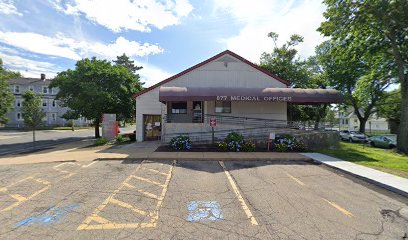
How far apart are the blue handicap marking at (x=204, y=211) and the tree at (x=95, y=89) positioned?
1986 cm

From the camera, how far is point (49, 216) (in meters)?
4.82

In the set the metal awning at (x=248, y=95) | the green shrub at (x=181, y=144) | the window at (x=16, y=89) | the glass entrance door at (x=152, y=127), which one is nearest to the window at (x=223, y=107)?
the metal awning at (x=248, y=95)

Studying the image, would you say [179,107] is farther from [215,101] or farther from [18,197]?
[18,197]

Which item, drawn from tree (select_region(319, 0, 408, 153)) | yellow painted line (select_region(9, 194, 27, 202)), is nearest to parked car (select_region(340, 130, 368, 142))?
tree (select_region(319, 0, 408, 153))

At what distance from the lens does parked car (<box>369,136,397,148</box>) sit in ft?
70.8

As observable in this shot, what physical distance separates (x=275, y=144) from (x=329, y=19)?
35.2ft

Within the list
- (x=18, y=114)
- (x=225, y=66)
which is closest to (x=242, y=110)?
(x=225, y=66)

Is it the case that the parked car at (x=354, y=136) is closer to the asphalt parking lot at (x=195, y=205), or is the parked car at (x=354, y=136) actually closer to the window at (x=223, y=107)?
the window at (x=223, y=107)

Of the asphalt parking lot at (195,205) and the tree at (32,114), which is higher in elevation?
the tree at (32,114)

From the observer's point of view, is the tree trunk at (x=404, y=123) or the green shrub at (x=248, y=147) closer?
the green shrub at (x=248, y=147)

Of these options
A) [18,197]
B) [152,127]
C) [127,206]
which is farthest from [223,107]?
[18,197]

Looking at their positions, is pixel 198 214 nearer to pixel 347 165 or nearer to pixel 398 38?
pixel 347 165

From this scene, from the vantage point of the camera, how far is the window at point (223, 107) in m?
17.8

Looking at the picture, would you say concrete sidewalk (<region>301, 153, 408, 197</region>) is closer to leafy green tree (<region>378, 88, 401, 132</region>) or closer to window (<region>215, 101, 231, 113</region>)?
window (<region>215, 101, 231, 113</region>)
